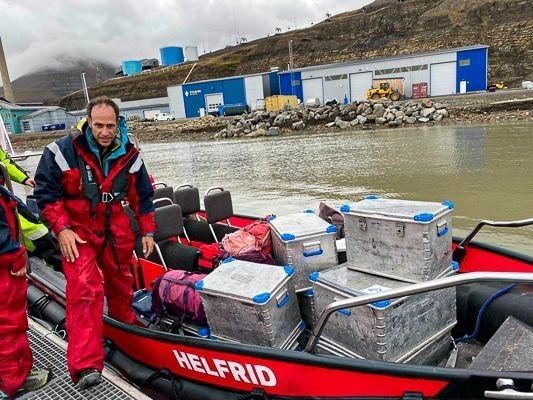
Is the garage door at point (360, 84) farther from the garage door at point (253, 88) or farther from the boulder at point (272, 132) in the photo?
the boulder at point (272, 132)

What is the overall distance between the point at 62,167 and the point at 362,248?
5.56 ft

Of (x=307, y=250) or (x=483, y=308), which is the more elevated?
(x=307, y=250)

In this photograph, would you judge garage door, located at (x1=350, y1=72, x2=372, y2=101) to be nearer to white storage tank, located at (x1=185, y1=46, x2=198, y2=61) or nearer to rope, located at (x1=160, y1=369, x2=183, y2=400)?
rope, located at (x1=160, y1=369, x2=183, y2=400)

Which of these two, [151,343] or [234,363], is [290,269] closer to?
[234,363]

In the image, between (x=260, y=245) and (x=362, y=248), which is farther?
(x=260, y=245)

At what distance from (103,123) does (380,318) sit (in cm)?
175

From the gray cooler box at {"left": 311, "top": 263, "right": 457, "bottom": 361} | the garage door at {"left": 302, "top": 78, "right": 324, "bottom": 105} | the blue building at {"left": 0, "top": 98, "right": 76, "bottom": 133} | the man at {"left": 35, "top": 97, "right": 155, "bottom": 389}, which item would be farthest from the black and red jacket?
the blue building at {"left": 0, "top": 98, "right": 76, "bottom": 133}

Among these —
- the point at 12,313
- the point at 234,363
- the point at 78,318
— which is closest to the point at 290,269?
the point at 234,363

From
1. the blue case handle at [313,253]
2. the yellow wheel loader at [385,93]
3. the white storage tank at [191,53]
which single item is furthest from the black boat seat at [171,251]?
the white storage tank at [191,53]

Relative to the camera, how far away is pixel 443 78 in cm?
3275

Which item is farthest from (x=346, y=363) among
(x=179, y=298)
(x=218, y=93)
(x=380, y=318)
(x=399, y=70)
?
(x=218, y=93)

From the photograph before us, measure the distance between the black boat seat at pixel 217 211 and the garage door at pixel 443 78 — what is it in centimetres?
3263

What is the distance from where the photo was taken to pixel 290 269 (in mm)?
2361

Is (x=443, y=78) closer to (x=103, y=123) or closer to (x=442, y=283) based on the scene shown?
(x=103, y=123)
